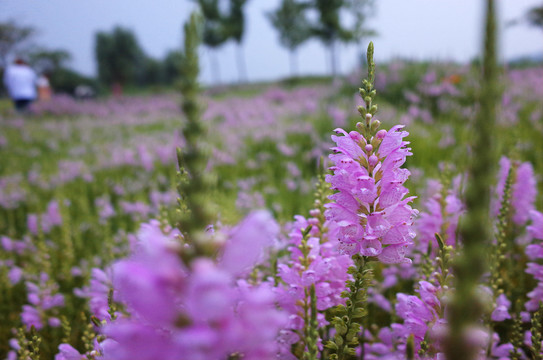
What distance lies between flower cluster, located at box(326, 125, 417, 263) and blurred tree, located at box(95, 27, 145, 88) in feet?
179

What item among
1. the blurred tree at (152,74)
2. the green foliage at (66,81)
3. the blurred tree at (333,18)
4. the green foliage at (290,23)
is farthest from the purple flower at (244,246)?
the blurred tree at (152,74)

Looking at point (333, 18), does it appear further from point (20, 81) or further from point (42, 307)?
point (42, 307)

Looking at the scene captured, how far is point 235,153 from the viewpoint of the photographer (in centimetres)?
723

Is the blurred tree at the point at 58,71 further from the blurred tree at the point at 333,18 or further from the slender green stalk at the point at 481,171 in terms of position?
the slender green stalk at the point at 481,171

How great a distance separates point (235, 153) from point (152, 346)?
22.2 feet

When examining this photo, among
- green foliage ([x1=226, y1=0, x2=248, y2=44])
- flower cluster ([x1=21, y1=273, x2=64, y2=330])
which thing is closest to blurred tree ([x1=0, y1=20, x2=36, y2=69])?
green foliage ([x1=226, y1=0, x2=248, y2=44])

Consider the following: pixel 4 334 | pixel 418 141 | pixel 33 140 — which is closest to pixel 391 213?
pixel 4 334

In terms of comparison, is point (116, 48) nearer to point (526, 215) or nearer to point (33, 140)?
point (33, 140)

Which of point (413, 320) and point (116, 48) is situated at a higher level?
point (116, 48)

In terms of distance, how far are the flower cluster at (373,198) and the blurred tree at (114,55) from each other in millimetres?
54545

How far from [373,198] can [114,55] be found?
5651 centimetres

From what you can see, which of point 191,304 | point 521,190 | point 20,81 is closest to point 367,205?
point 191,304

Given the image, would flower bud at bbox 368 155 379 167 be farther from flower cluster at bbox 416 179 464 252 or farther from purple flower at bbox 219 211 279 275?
flower cluster at bbox 416 179 464 252

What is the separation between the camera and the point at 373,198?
1.04m
